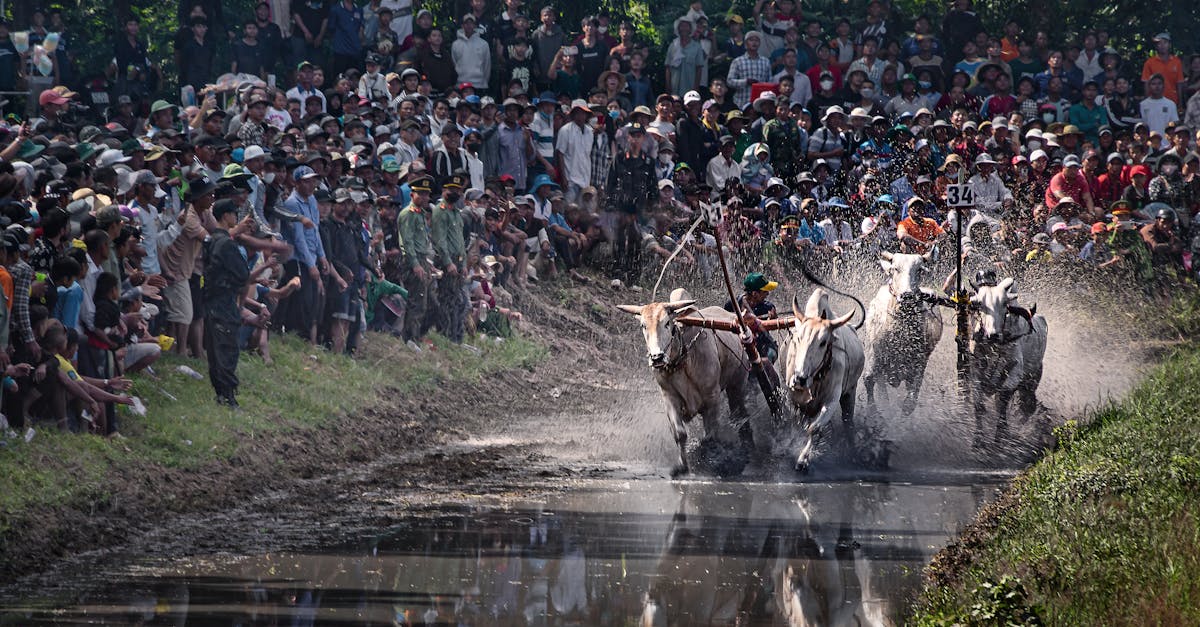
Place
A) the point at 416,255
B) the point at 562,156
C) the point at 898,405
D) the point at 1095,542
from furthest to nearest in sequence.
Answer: the point at 562,156 → the point at 416,255 → the point at 898,405 → the point at 1095,542

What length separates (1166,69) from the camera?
92.6ft

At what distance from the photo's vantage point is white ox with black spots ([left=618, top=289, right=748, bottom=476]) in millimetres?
15453

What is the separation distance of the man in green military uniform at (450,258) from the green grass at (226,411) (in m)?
0.33

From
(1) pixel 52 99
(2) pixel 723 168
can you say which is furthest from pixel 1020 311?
(1) pixel 52 99

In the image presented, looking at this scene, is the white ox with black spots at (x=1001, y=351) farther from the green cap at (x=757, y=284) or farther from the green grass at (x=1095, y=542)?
the green grass at (x=1095, y=542)

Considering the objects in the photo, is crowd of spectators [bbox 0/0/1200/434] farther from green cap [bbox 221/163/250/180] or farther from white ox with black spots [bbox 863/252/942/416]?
white ox with black spots [bbox 863/252/942/416]

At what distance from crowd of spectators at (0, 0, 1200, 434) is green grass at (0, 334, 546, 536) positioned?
0.35m

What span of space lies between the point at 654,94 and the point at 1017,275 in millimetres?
6997

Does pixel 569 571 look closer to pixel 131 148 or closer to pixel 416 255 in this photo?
pixel 131 148

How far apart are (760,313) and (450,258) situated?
16.4 feet

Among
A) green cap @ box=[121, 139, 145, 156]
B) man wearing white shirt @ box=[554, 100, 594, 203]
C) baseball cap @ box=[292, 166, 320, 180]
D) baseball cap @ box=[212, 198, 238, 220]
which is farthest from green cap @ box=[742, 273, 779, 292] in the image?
man wearing white shirt @ box=[554, 100, 594, 203]

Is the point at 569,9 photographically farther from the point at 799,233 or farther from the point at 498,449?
the point at 498,449

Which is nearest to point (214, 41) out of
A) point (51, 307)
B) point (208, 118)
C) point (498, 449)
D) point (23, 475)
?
point (208, 118)

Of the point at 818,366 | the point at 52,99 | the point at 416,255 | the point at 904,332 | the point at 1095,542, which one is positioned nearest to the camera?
the point at 1095,542
